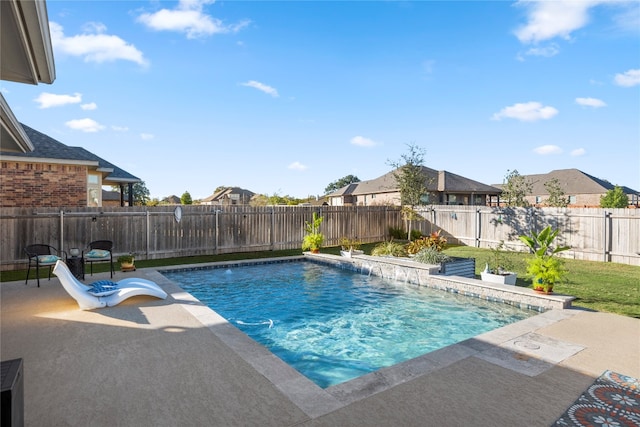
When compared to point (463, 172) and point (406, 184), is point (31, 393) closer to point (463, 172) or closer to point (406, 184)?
point (406, 184)

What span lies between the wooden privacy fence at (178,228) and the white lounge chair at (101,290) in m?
5.03

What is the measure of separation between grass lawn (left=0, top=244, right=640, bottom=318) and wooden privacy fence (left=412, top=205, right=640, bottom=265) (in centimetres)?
76

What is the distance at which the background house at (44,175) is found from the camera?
1162 cm

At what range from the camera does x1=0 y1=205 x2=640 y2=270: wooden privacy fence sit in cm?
1008

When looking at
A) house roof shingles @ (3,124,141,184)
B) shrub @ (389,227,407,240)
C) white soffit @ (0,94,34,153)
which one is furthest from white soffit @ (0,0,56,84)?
shrub @ (389,227,407,240)

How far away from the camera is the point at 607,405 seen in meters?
3.05

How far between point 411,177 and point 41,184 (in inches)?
578

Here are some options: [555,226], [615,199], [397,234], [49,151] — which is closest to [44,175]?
[49,151]

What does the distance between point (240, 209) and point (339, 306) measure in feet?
24.4

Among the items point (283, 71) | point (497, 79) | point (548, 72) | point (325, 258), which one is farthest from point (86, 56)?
point (548, 72)

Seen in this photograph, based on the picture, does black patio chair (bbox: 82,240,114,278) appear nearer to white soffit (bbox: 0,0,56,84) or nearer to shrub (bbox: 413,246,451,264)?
white soffit (bbox: 0,0,56,84)

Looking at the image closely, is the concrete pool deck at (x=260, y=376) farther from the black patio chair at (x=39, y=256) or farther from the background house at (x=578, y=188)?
the background house at (x=578, y=188)

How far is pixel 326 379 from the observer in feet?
14.0

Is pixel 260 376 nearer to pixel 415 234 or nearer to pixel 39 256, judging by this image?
pixel 39 256
